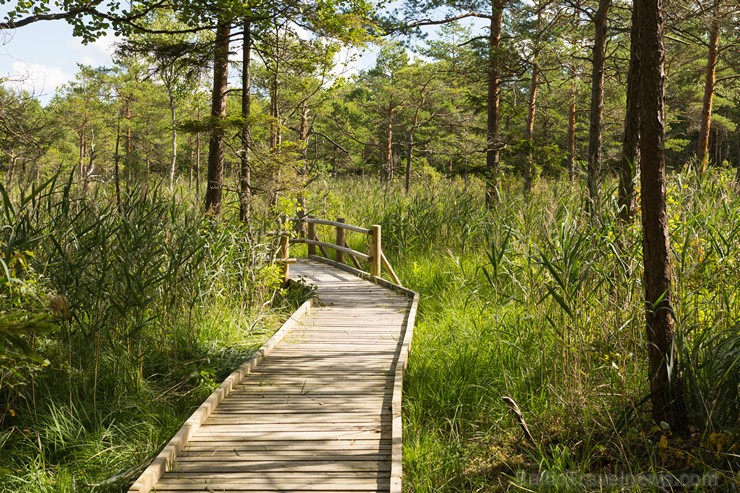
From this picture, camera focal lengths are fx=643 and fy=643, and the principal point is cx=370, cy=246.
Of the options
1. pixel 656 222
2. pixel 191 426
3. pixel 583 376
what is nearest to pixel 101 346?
pixel 191 426

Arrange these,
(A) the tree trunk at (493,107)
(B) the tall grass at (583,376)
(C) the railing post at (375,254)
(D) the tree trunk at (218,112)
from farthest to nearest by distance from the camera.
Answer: (A) the tree trunk at (493,107) → (C) the railing post at (375,254) → (D) the tree trunk at (218,112) → (B) the tall grass at (583,376)

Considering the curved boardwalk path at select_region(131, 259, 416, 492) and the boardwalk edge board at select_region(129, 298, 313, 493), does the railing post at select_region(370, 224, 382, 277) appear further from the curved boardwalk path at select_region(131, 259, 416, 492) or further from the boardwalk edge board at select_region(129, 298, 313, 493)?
the boardwalk edge board at select_region(129, 298, 313, 493)

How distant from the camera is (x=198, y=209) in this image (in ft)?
26.5

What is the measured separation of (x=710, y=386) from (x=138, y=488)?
3.18m

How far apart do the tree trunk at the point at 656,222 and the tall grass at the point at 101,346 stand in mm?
3219

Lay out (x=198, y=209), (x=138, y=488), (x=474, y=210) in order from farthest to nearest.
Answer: (x=474, y=210) < (x=198, y=209) < (x=138, y=488)

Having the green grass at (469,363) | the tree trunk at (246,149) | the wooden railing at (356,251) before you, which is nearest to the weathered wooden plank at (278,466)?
the green grass at (469,363)

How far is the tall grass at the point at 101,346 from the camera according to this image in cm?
412

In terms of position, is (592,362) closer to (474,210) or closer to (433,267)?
(433,267)

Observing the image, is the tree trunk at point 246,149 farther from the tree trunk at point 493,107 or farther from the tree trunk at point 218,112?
the tree trunk at point 493,107

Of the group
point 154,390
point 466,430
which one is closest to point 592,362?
point 466,430

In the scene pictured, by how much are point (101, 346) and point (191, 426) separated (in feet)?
4.58

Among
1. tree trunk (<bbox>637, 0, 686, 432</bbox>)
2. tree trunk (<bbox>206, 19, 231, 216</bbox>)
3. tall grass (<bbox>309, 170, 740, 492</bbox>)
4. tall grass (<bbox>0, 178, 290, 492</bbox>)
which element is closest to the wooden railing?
tree trunk (<bbox>206, 19, 231, 216</bbox>)

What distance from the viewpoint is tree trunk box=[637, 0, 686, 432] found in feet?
12.4
